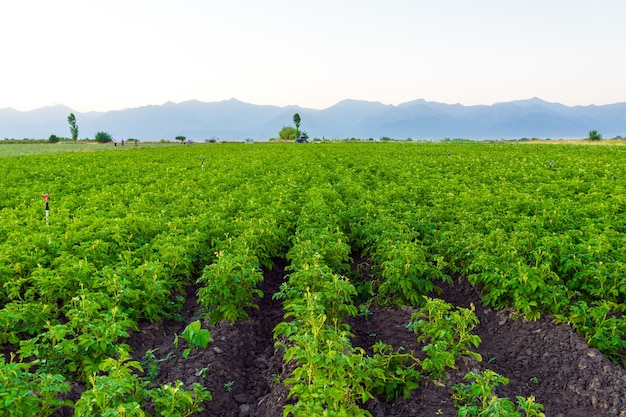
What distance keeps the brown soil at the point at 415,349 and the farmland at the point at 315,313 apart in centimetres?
3

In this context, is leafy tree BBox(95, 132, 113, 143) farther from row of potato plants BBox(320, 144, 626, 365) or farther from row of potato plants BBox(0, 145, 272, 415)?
row of potato plants BBox(320, 144, 626, 365)

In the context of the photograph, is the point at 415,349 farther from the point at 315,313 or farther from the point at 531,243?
the point at 531,243

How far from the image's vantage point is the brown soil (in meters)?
5.46

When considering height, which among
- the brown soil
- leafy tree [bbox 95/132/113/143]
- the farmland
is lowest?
the brown soil

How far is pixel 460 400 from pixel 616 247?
6.06m

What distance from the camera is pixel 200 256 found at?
9781 mm

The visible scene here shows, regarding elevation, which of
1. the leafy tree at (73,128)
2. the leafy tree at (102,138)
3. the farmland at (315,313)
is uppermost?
the leafy tree at (73,128)

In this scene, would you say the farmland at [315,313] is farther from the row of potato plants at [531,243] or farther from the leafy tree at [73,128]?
the leafy tree at [73,128]

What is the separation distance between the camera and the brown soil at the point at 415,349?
5.46 m

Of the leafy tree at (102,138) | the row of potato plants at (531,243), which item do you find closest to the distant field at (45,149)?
the leafy tree at (102,138)

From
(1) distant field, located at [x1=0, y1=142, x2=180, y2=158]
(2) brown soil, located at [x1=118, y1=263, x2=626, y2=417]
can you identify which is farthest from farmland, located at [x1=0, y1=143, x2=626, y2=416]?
(1) distant field, located at [x1=0, y1=142, x2=180, y2=158]

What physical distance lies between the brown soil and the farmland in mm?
26

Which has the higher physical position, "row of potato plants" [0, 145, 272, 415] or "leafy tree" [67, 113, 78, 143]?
"leafy tree" [67, 113, 78, 143]

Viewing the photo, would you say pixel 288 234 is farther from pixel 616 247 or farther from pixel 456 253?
pixel 616 247
